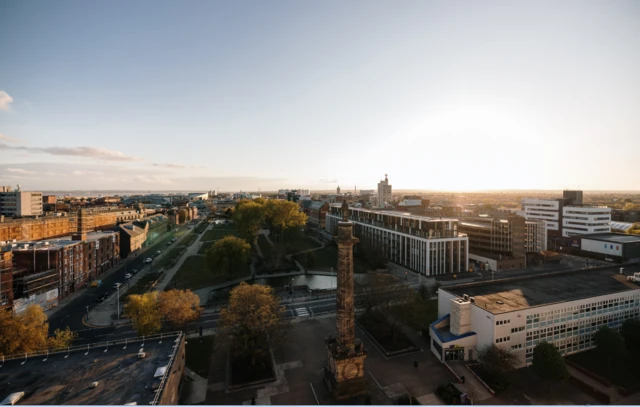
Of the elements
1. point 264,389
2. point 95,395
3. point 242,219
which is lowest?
point 264,389

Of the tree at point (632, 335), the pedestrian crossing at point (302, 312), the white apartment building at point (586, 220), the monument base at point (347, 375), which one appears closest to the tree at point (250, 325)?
the monument base at point (347, 375)

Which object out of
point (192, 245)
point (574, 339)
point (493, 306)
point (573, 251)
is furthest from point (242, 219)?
point (573, 251)

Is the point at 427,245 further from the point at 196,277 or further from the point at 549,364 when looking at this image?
the point at 196,277

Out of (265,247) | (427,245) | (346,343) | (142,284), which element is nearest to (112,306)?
(142,284)

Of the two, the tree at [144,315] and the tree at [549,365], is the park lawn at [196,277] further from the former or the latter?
the tree at [549,365]

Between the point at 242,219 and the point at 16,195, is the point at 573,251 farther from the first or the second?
the point at 16,195
